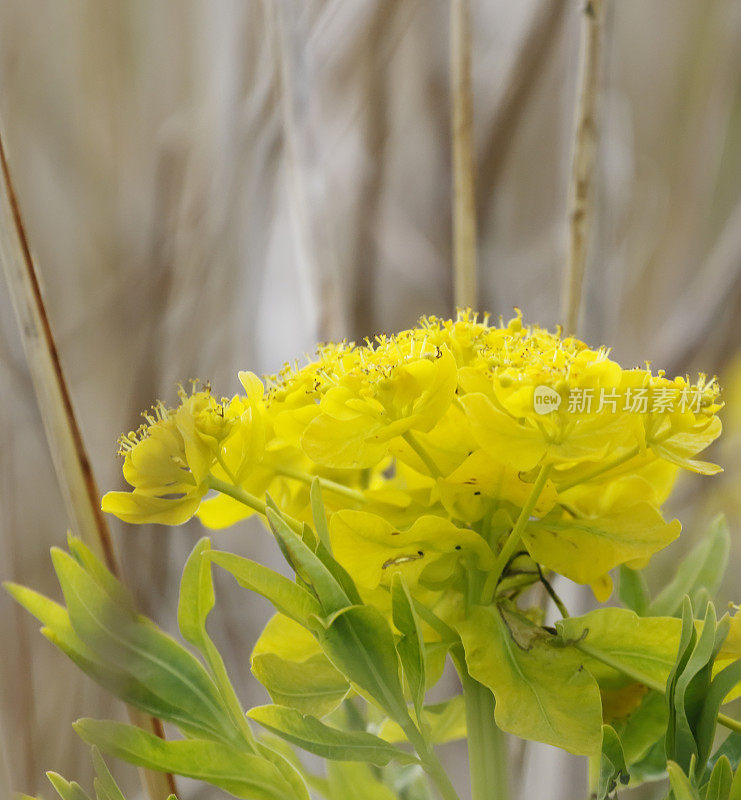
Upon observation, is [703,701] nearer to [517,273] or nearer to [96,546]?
[96,546]

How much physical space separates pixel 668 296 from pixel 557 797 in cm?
53

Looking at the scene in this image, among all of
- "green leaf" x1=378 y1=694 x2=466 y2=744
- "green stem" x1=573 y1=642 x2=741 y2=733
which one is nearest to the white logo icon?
"green stem" x1=573 y1=642 x2=741 y2=733

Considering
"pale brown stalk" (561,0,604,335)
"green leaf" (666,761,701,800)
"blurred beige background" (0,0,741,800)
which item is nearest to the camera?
"green leaf" (666,761,701,800)

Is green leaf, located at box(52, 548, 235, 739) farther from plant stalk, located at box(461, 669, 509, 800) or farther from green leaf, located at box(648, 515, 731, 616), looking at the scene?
green leaf, located at box(648, 515, 731, 616)

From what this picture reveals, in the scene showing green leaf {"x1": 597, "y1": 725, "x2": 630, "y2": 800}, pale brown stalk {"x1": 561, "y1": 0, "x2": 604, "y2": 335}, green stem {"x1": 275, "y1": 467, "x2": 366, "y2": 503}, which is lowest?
green leaf {"x1": 597, "y1": 725, "x2": 630, "y2": 800}

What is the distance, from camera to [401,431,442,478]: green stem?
1.05 ft

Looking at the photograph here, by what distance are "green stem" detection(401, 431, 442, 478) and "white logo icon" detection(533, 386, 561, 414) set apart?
51 mm

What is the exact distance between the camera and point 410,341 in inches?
13.7

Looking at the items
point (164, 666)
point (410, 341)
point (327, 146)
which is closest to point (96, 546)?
point (164, 666)

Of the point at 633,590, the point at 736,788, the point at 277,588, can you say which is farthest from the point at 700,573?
the point at 277,588

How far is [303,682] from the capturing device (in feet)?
1.16

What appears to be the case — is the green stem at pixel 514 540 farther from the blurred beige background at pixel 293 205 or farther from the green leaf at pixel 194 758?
the blurred beige background at pixel 293 205

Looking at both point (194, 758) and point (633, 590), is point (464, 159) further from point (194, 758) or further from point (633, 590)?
point (194, 758)

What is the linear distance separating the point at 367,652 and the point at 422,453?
8cm
